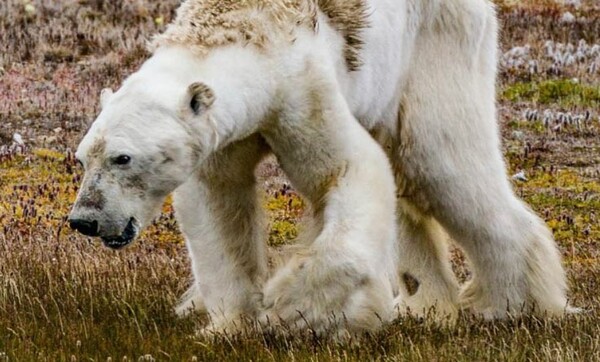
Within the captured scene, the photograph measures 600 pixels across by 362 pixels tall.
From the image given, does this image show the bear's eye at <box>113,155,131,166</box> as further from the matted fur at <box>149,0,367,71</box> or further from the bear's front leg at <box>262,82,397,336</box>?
the bear's front leg at <box>262,82,397,336</box>

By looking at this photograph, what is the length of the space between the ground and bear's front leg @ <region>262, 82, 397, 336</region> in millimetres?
156

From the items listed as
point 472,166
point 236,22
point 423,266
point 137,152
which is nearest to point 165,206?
point 423,266

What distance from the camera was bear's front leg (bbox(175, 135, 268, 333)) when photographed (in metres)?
6.98

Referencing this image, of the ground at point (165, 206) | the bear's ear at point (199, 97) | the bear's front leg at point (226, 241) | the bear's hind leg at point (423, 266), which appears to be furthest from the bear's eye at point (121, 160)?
the bear's hind leg at point (423, 266)

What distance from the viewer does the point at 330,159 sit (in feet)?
21.6

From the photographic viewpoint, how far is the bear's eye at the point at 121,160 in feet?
18.7

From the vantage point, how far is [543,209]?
1246 cm

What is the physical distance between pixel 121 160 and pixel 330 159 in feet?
3.88

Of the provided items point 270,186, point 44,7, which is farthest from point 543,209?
point 44,7

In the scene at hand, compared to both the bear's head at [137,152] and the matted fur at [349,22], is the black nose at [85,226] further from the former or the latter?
the matted fur at [349,22]

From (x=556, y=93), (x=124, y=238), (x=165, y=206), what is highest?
(x=124, y=238)

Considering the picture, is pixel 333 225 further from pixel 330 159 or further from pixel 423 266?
pixel 423 266

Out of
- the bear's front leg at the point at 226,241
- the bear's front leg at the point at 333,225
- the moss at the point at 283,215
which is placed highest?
the bear's front leg at the point at 333,225

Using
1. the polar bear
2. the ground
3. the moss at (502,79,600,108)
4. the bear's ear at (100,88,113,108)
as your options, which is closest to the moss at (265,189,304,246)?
the ground
